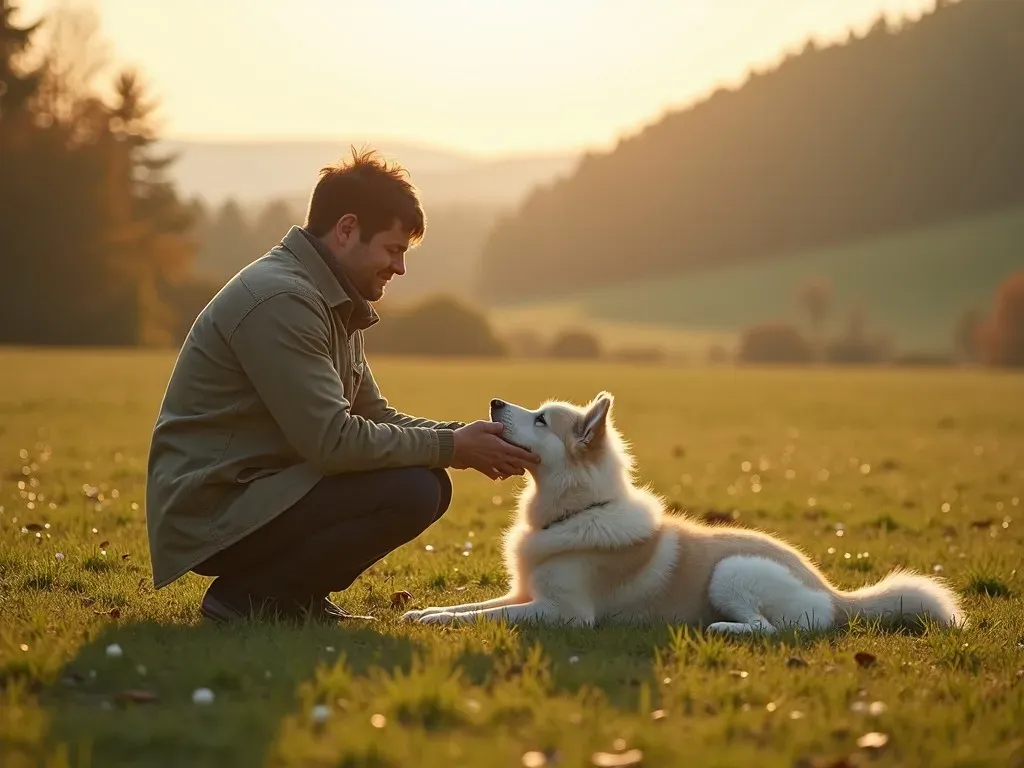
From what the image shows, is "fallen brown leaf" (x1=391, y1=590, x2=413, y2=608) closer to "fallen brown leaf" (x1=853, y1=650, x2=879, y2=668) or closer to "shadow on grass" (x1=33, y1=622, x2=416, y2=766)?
"shadow on grass" (x1=33, y1=622, x2=416, y2=766)

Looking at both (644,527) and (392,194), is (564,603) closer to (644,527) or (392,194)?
(644,527)

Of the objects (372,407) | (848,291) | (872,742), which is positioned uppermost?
(848,291)

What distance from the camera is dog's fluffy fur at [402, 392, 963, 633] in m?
6.66

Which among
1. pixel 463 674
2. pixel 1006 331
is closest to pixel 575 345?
pixel 1006 331

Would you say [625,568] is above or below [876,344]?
below

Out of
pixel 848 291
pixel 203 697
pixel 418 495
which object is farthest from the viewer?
pixel 848 291

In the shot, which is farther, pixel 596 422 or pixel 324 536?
pixel 596 422

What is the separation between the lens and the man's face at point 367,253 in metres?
6.54

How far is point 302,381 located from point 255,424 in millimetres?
482

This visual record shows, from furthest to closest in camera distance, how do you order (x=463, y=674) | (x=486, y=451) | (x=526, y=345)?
(x=526, y=345) → (x=486, y=451) → (x=463, y=674)

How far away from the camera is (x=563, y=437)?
7.05 m

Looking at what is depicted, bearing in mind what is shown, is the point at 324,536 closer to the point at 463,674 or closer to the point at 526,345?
the point at 463,674

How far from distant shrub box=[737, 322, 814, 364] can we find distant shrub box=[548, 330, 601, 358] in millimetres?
12292

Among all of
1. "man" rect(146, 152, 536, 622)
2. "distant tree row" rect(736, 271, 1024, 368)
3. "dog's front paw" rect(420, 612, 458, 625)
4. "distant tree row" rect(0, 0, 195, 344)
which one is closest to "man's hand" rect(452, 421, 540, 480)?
"man" rect(146, 152, 536, 622)
